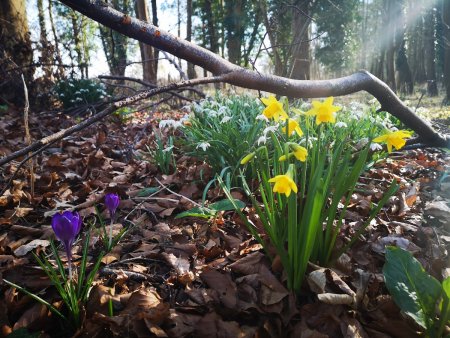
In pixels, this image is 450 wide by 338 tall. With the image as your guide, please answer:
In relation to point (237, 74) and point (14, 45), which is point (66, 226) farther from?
point (14, 45)

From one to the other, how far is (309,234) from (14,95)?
21.2 ft

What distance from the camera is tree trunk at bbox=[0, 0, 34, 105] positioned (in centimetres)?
536

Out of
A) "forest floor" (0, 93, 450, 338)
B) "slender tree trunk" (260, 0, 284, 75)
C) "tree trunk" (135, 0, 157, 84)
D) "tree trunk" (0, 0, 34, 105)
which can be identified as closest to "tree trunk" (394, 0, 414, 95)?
"tree trunk" (135, 0, 157, 84)

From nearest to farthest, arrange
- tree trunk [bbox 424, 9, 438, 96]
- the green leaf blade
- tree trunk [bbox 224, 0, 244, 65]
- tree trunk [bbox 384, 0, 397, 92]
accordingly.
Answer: the green leaf blade, tree trunk [bbox 224, 0, 244, 65], tree trunk [bbox 424, 9, 438, 96], tree trunk [bbox 384, 0, 397, 92]

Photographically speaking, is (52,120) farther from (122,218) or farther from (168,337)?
(168,337)

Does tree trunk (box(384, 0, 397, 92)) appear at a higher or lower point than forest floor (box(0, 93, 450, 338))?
higher

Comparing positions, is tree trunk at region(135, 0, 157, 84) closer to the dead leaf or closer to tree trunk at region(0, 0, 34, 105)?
tree trunk at region(0, 0, 34, 105)

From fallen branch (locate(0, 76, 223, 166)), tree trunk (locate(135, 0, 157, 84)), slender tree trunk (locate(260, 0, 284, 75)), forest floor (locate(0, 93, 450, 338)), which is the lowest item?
forest floor (locate(0, 93, 450, 338))

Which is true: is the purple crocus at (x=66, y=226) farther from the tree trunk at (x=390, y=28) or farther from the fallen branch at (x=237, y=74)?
the tree trunk at (x=390, y=28)

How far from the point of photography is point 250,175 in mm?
2215

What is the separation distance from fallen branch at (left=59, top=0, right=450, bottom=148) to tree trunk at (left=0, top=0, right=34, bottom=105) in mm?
4873

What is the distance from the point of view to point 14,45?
5.47m

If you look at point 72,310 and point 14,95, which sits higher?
point 14,95

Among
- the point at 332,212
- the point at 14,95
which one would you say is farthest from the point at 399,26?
the point at 332,212
